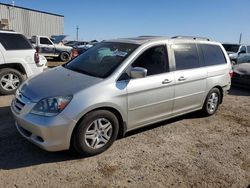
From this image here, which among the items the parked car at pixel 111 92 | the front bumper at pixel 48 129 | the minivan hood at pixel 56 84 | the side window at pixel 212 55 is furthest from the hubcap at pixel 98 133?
the side window at pixel 212 55

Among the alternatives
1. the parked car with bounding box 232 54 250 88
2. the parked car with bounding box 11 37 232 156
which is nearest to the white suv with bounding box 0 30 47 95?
the parked car with bounding box 11 37 232 156

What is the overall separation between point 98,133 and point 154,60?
5.33 ft

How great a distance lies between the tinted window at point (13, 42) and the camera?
7129 millimetres

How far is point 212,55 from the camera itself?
589cm

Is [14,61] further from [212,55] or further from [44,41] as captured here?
[44,41]

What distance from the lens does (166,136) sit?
4.84 meters

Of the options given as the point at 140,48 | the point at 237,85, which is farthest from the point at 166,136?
the point at 237,85

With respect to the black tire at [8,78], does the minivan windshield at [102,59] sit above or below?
above

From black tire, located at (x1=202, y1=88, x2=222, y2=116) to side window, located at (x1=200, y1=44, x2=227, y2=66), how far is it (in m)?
0.62

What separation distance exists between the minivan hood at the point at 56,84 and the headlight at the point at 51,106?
0.23 feet

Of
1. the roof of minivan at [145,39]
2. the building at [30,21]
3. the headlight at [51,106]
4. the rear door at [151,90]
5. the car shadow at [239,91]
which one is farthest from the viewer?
the building at [30,21]

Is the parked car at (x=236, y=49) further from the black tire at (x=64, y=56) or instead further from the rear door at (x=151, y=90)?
the rear door at (x=151, y=90)

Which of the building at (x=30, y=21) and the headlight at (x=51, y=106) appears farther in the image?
the building at (x=30, y=21)

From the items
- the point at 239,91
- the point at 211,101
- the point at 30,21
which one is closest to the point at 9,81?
the point at 211,101
